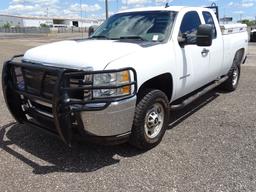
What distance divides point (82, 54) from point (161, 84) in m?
1.33

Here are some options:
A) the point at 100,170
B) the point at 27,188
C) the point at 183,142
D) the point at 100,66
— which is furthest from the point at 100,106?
the point at 183,142

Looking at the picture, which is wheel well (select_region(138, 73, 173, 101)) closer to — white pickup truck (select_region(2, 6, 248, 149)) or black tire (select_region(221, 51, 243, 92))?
white pickup truck (select_region(2, 6, 248, 149))

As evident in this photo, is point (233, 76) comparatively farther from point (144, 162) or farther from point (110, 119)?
point (110, 119)

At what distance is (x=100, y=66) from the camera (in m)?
3.56

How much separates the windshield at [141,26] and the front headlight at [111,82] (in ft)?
4.03

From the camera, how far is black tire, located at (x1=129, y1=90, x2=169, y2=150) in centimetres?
400

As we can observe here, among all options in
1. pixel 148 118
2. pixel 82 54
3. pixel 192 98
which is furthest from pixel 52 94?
pixel 192 98

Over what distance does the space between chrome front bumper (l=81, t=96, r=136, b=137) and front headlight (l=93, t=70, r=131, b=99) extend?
0.12 metres

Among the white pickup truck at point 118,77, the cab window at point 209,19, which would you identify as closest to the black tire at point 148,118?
the white pickup truck at point 118,77

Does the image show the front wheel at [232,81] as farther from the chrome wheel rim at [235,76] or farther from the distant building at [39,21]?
the distant building at [39,21]

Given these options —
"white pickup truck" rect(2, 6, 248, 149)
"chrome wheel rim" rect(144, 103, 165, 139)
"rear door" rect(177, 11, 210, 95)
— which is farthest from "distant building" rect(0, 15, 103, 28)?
"chrome wheel rim" rect(144, 103, 165, 139)

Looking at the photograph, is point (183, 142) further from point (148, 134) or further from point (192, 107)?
point (192, 107)

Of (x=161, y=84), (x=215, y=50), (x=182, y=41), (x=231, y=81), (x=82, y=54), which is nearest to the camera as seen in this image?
(x=82, y=54)

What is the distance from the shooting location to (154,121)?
435 cm
